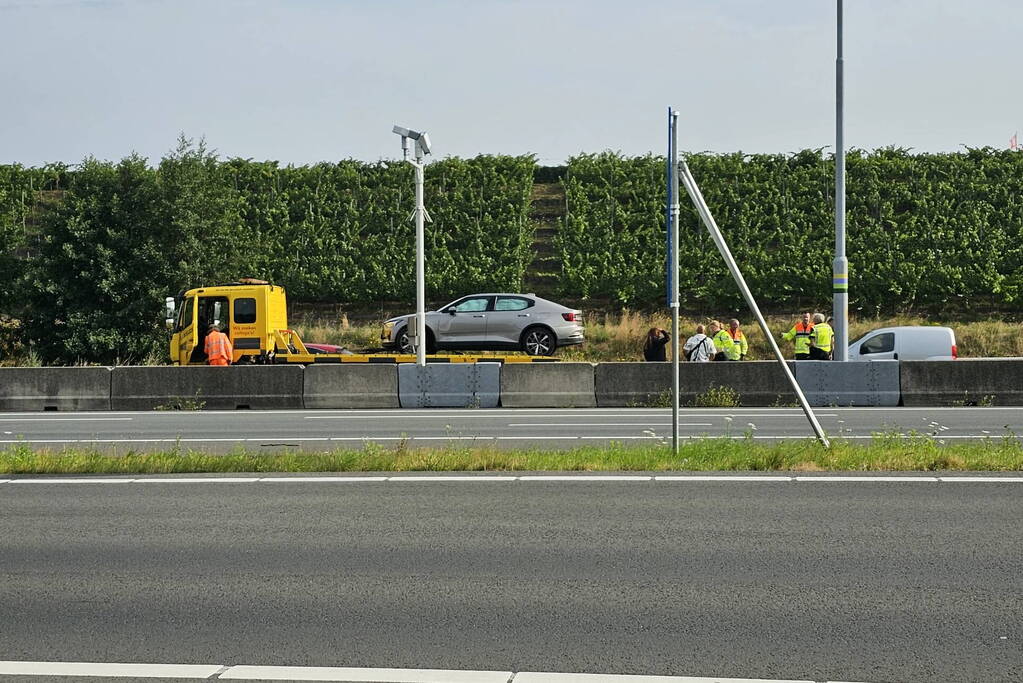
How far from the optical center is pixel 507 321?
2920cm

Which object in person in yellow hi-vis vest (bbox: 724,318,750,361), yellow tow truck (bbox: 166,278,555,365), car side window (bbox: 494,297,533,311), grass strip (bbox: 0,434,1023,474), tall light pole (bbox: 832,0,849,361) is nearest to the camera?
grass strip (bbox: 0,434,1023,474)

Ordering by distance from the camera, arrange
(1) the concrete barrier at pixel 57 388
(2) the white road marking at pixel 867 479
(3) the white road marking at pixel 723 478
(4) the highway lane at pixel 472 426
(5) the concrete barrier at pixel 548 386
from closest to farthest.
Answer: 1. (2) the white road marking at pixel 867 479
2. (3) the white road marking at pixel 723 478
3. (4) the highway lane at pixel 472 426
4. (5) the concrete barrier at pixel 548 386
5. (1) the concrete barrier at pixel 57 388

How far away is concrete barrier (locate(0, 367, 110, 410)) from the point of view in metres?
24.1

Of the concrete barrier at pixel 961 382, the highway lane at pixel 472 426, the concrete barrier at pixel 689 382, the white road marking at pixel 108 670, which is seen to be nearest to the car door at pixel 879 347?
the concrete barrier at pixel 961 382

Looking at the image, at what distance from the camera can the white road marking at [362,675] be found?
5.41 meters

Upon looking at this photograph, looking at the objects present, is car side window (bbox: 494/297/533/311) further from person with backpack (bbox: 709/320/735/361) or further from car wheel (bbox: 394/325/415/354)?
person with backpack (bbox: 709/320/735/361)

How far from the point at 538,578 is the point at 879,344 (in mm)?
21859

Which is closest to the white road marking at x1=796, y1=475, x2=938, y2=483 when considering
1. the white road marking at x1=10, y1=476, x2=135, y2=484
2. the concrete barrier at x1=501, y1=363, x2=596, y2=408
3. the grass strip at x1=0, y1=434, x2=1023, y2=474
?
the grass strip at x1=0, y1=434, x2=1023, y2=474

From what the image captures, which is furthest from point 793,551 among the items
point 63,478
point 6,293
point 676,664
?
point 6,293

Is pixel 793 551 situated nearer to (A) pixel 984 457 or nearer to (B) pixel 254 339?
(A) pixel 984 457

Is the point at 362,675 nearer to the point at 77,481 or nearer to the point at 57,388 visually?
the point at 77,481

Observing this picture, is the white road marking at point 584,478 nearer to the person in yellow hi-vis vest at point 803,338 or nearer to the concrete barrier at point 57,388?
the concrete barrier at point 57,388

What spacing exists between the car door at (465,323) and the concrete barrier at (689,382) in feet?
21.9

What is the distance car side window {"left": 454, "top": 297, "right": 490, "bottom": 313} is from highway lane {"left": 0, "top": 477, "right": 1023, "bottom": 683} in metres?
18.8
